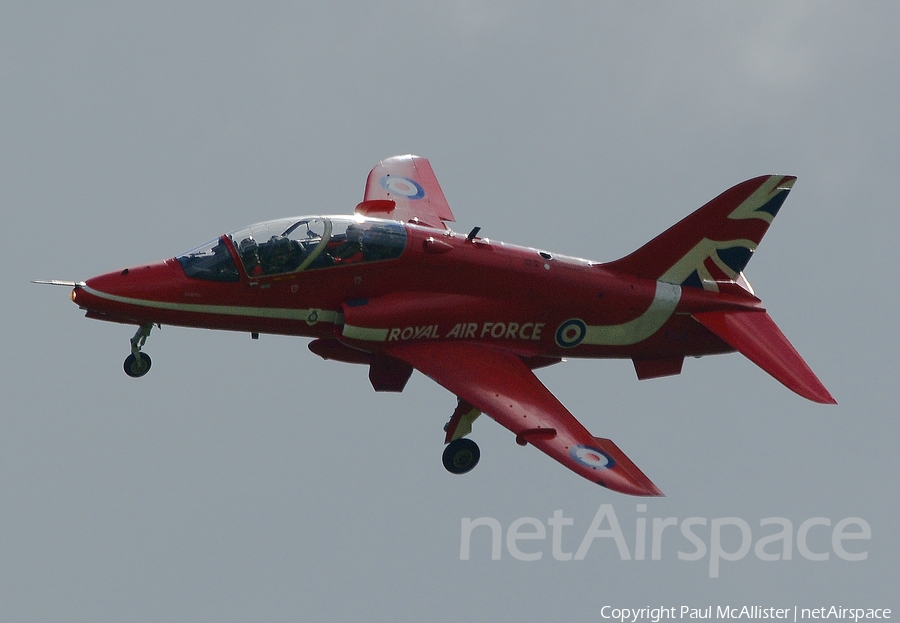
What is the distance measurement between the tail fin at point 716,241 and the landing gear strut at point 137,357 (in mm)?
9454

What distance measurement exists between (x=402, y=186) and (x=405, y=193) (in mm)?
367

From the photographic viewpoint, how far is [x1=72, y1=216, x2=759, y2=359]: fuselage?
30.4 meters

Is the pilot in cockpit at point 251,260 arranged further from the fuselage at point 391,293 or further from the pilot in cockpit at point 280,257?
the pilot in cockpit at point 280,257

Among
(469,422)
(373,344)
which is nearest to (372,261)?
(373,344)

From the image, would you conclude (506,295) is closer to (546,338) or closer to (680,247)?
(546,338)

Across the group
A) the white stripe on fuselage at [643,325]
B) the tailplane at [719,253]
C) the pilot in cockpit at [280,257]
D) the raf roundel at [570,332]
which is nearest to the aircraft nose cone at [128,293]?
the pilot in cockpit at [280,257]

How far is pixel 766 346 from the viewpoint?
3262cm

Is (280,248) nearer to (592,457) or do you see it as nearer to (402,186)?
(402,186)

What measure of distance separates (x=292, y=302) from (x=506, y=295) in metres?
4.22

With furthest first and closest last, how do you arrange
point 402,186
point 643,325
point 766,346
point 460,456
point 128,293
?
point 402,186 < point 643,325 < point 766,346 < point 460,456 < point 128,293

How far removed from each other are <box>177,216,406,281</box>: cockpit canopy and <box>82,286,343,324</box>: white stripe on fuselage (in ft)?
1.85

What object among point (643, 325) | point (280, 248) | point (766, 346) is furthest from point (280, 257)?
point (766, 346)

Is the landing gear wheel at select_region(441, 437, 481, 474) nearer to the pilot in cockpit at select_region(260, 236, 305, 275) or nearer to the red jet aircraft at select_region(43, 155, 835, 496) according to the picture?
the red jet aircraft at select_region(43, 155, 835, 496)

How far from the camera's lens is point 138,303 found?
1182 inches
